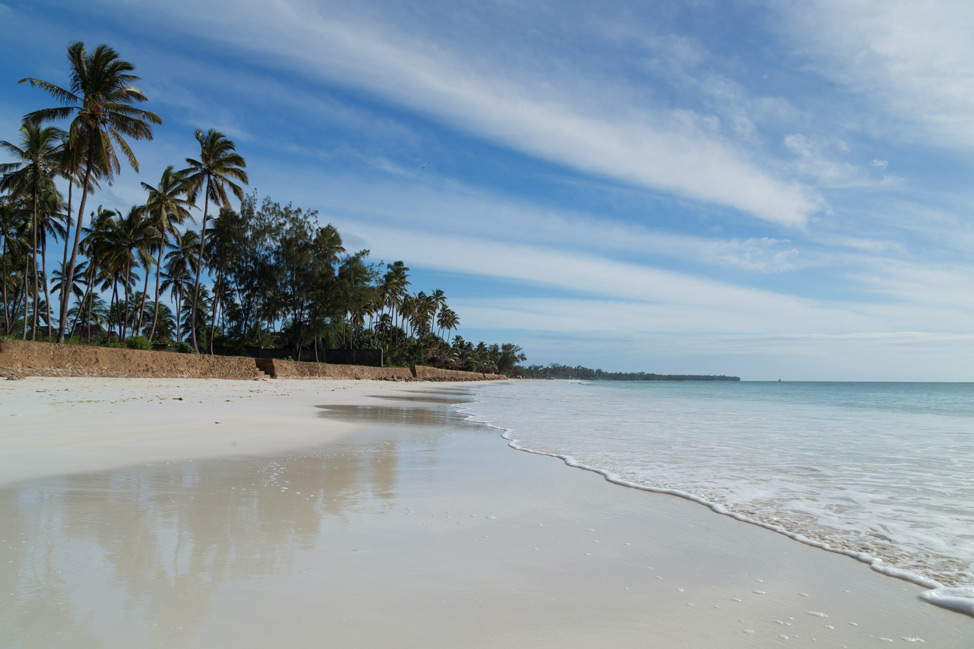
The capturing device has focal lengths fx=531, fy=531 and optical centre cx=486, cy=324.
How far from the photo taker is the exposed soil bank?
46.4ft

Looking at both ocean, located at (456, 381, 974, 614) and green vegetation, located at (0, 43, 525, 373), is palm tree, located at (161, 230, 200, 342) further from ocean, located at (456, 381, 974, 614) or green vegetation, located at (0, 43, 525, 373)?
ocean, located at (456, 381, 974, 614)

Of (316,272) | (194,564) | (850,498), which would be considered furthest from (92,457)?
(316,272)

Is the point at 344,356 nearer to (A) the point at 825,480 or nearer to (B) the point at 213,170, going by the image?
(B) the point at 213,170

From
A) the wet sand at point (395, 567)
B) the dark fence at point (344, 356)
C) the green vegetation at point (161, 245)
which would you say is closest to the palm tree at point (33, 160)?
the green vegetation at point (161, 245)

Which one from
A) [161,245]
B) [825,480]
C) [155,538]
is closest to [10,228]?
[161,245]

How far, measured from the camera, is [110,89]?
21234 mm

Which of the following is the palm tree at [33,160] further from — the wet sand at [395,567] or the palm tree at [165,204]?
the wet sand at [395,567]

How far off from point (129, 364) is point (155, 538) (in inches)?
706

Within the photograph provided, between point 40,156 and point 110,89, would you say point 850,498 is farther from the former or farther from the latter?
point 40,156

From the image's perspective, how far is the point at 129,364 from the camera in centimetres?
1775

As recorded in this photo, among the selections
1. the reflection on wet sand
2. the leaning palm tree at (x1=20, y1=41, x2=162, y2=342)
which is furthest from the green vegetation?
the reflection on wet sand

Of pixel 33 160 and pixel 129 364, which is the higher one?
pixel 33 160

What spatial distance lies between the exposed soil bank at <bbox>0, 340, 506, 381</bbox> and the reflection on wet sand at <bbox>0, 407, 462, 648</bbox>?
1287 centimetres

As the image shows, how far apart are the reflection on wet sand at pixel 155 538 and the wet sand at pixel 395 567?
0.01 metres
